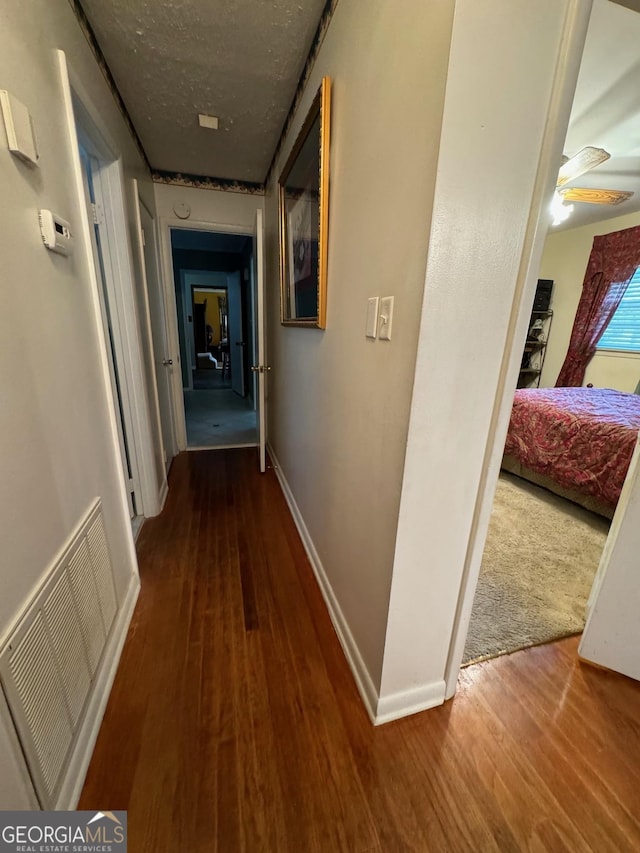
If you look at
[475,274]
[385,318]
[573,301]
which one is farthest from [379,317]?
[573,301]

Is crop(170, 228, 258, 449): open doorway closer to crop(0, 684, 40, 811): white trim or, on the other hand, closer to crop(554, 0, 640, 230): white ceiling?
crop(554, 0, 640, 230): white ceiling

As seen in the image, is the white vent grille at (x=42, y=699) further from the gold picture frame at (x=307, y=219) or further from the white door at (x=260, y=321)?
the white door at (x=260, y=321)

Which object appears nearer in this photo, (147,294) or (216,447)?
(147,294)

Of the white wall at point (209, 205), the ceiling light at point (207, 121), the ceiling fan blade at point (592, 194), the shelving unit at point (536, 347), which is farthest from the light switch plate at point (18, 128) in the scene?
the shelving unit at point (536, 347)

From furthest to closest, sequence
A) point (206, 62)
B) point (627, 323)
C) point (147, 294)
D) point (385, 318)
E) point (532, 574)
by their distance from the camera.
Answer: point (627, 323) → point (147, 294) → point (532, 574) → point (206, 62) → point (385, 318)

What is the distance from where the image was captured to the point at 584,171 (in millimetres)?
2312

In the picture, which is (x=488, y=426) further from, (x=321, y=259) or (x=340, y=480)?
(x=321, y=259)

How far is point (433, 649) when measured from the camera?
112 cm

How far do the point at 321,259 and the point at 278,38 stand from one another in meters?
0.97

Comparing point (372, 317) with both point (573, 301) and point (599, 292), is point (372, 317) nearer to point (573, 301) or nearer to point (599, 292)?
point (599, 292)

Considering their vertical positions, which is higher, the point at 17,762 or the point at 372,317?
the point at 372,317

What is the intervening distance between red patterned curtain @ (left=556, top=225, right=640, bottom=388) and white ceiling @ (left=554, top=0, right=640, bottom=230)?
0.83 m

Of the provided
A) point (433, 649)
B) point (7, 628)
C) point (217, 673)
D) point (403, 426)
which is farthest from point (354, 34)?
point (217, 673)

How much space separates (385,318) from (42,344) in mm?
937
